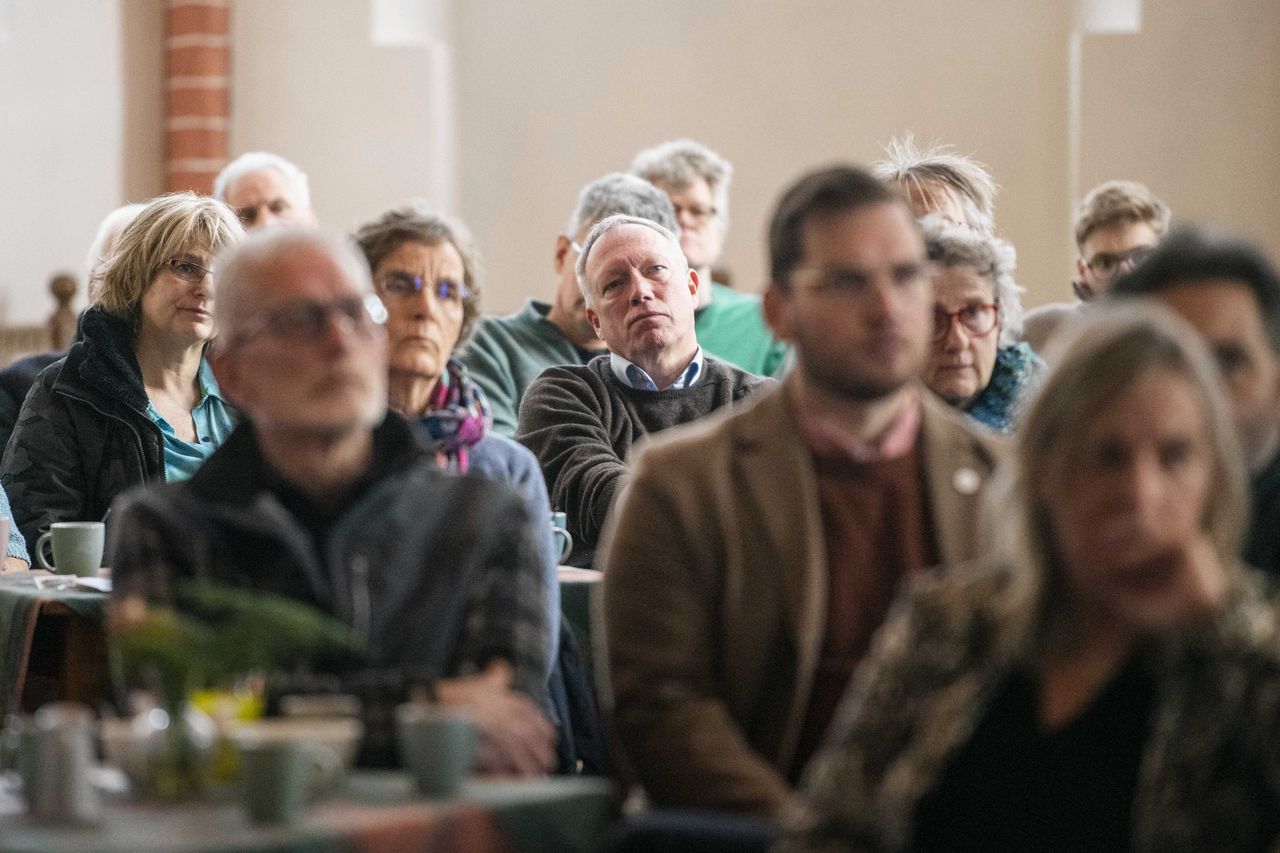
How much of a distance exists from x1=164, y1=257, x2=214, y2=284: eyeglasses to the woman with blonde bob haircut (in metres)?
2.97

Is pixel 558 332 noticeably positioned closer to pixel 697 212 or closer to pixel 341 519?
pixel 697 212

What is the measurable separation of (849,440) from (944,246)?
4.36 ft

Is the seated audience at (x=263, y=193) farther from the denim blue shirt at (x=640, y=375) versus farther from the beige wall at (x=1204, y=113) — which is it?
the beige wall at (x=1204, y=113)

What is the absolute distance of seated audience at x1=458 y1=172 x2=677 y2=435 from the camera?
5559 mm

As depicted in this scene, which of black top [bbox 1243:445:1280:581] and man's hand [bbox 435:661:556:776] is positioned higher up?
black top [bbox 1243:445:1280:581]

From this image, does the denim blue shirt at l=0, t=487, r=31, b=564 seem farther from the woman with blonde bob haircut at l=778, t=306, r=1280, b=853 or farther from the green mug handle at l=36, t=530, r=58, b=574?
the woman with blonde bob haircut at l=778, t=306, r=1280, b=853

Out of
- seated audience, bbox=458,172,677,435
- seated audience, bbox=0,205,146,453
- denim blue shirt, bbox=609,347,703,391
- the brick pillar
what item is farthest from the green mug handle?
the brick pillar

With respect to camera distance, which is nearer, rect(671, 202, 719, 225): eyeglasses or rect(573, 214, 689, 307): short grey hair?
rect(573, 214, 689, 307): short grey hair


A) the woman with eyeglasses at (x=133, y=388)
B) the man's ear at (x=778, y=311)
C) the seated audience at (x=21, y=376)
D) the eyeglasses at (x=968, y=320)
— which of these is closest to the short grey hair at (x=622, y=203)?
the woman with eyeglasses at (x=133, y=388)

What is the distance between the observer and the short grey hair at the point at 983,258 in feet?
12.7

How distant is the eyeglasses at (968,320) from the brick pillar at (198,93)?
5073 mm

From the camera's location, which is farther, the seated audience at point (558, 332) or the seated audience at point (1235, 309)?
the seated audience at point (558, 332)

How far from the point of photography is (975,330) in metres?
3.82

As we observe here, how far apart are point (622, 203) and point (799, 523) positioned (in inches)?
122
